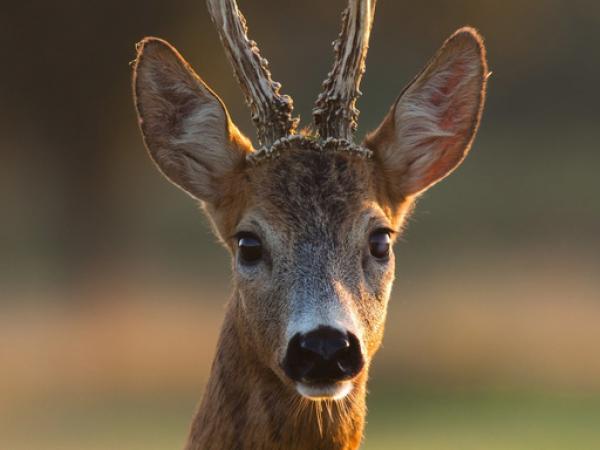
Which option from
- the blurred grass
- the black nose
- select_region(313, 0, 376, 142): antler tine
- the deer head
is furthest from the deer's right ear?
the blurred grass

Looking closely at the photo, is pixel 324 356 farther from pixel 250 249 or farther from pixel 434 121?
pixel 434 121

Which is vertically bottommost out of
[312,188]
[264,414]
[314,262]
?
[264,414]

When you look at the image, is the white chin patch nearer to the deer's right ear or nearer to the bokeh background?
the deer's right ear

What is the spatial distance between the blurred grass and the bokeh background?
0.19 feet

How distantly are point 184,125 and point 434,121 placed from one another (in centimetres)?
122

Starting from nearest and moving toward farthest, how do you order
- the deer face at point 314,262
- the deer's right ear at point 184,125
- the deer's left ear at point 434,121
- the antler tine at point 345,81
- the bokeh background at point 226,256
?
the deer face at point 314,262 → the antler tine at point 345,81 → the deer's right ear at point 184,125 → the deer's left ear at point 434,121 → the bokeh background at point 226,256

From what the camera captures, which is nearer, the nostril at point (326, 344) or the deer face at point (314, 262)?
the nostril at point (326, 344)

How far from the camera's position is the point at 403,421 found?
16.8 meters

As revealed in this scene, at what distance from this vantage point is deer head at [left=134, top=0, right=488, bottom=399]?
6570 mm

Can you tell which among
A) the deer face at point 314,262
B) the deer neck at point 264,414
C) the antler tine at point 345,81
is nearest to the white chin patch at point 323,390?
the deer face at point 314,262

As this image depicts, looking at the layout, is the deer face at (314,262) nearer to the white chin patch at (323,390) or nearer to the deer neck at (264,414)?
the white chin patch at (323,390)

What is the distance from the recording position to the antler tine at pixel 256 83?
7.23m

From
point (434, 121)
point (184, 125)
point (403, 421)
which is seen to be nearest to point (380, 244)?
point (434, 121)

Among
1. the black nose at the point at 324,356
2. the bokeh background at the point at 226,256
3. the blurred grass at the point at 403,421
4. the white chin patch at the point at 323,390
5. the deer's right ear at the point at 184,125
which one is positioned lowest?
the white chin patch at the point at 323,390
